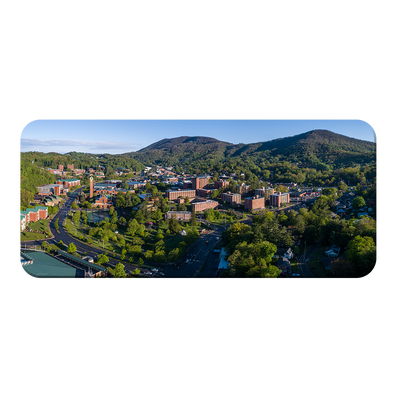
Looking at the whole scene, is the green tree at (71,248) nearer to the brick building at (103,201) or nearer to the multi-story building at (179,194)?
the brick building at (103,201)

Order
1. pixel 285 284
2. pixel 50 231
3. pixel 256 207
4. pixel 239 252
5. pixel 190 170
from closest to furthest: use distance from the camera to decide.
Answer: pixel 285 284 → pixel 239 252 → pixel 50 231 → pixel 256 207 → pixel 190 170

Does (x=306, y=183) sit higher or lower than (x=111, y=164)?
lower

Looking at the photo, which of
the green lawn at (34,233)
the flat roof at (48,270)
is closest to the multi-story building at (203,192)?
the flat roof at (48,270)

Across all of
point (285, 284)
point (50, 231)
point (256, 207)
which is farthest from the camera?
point (256, 207)

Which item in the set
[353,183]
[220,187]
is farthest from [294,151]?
[220,187]

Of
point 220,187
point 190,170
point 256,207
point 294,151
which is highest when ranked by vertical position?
point 294,151

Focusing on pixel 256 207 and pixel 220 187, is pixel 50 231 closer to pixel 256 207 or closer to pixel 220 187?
pixel 220 187
